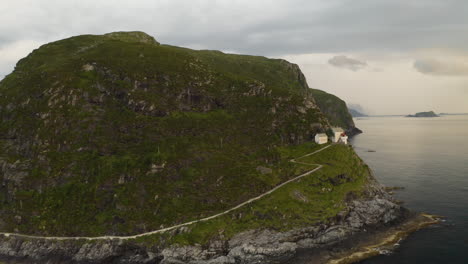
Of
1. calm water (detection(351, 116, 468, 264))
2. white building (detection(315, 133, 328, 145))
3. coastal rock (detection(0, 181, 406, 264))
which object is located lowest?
coastal rock (detection(0, 181, 406, 264))

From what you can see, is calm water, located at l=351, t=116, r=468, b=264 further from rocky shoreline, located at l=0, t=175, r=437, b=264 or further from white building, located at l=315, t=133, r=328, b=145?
white building, located at l=315, t=133, r=328, b=145

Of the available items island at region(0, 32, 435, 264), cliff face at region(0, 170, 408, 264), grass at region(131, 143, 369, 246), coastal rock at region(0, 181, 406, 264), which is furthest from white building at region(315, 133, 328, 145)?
cliff face at region(0, 170, 408, 264)

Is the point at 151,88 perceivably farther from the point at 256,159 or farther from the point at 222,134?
the point at 256,159

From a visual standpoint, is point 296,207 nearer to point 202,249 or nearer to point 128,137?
point 202,249

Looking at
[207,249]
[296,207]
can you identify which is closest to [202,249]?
[207,249]

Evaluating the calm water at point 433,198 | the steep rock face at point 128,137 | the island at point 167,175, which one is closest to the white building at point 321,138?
the island at point 167,175

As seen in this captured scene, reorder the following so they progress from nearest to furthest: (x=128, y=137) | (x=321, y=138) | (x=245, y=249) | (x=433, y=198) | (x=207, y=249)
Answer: (x=245, y=249) → (x=207, y=249) → (x=433, y=198) → (x=128, y=137) → (x=321, y=138)
